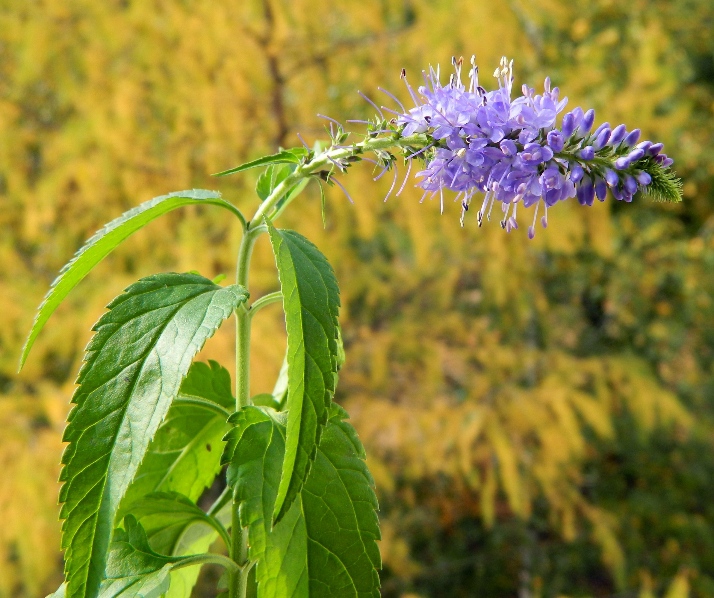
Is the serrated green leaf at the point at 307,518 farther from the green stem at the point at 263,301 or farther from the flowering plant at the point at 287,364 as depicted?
the green stem at the point at 263,301

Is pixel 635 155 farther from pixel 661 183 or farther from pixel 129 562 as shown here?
pixel 129 562

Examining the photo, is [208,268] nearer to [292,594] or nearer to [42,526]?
[42,526]

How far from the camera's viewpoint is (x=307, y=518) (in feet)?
2.29

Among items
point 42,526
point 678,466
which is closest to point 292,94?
point 42,526

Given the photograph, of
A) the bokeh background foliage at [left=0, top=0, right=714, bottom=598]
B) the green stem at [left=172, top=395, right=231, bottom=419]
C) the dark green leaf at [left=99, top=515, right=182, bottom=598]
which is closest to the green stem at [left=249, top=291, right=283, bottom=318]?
the green stem at [left=172, top=395, right=231, bottom=419]

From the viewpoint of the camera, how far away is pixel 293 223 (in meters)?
3.07

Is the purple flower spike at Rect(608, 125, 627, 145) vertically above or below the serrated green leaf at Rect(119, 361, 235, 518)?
Result: above

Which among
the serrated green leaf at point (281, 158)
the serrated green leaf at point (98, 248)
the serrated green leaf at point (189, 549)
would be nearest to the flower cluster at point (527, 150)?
the serrated green leaf at point (281, 158)

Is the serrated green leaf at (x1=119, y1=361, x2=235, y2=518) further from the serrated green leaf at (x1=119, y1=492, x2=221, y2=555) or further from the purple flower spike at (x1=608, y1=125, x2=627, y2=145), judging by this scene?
the purple flower spike at (x1=608, y1=125, x2=627, y2=145)

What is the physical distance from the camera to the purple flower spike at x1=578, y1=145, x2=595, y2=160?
2.22ft

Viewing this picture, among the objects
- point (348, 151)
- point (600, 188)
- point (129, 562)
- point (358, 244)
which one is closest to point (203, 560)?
point (129, 562)

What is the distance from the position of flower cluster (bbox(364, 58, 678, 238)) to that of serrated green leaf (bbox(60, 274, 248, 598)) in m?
0.24

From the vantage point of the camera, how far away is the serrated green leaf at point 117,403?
1.99 feet

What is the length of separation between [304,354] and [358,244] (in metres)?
3.90
